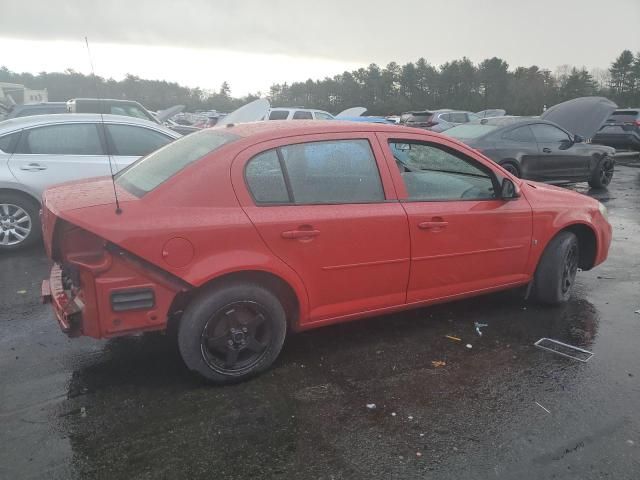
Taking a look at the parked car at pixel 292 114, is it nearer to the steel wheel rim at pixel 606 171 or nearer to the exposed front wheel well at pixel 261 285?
the steel wheel rim at pixel 606 171

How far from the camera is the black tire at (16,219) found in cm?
632

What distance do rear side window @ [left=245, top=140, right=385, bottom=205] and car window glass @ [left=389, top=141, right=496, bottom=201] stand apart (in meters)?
0.33

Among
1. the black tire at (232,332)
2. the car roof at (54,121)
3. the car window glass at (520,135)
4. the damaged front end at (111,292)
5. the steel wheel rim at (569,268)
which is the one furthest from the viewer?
the car window glass at (520,135)

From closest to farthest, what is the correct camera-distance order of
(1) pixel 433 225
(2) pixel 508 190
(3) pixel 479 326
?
(1) pixel 433 225
(2) pixel 508 190
(3) pixel 479 326

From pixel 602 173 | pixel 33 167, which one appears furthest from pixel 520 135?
pixel 33 167

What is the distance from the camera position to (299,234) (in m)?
3.31

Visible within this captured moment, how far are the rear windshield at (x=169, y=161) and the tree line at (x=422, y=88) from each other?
2134 inches

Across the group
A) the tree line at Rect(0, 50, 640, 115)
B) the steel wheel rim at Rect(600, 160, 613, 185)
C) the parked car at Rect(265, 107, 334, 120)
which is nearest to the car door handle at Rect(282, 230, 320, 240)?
the steel wheel rim at Rect(600, 160, 613, 185)

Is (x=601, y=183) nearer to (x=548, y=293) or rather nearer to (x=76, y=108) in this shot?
(x=548, y=293)

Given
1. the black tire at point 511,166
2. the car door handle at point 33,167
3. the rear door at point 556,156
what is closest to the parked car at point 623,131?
the rear door at point 556,156

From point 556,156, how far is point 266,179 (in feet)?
29.6

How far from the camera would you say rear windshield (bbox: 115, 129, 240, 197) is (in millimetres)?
3350

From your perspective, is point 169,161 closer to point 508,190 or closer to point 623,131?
point 508,190

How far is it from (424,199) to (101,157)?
15.2 feet
